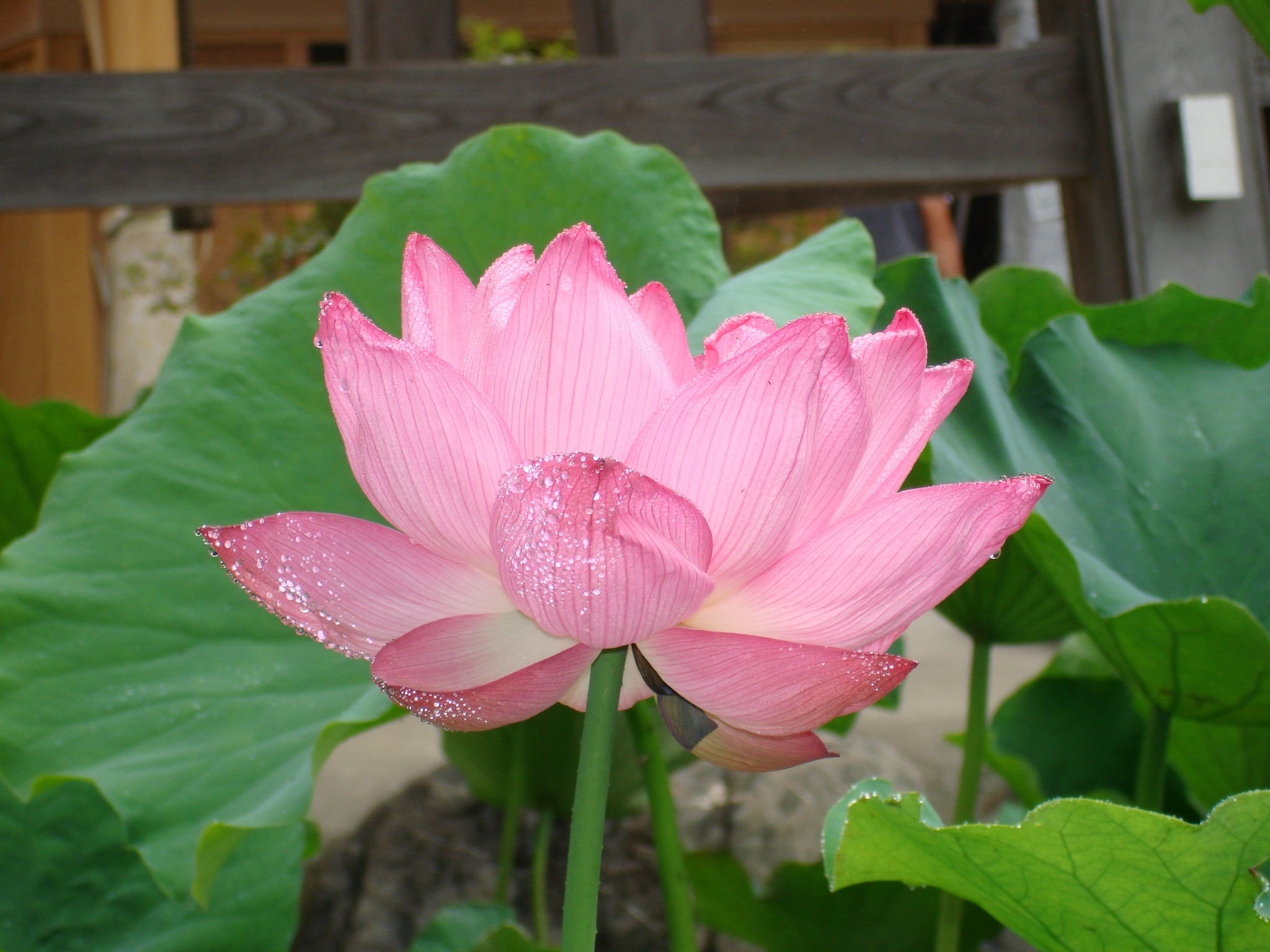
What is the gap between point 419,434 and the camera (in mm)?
271

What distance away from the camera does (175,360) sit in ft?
2.33

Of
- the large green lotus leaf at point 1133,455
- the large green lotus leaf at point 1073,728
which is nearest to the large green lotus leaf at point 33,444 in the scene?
the large green lotus leaf at point 1133,455

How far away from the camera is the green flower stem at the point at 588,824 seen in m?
0.27

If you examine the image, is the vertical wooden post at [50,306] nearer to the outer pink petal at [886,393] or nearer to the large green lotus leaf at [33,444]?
the large green lotus leaf at [33,444]

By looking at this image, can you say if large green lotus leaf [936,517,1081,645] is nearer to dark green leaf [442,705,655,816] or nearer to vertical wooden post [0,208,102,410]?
dark green leaf [442,705,655,816]

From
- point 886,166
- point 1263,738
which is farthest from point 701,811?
point 886,166

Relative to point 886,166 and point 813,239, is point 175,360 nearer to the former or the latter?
point 813,239

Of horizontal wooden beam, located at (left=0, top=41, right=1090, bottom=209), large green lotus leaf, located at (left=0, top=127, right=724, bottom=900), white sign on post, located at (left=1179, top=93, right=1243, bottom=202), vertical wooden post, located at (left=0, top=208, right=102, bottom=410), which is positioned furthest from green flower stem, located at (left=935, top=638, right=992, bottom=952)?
vertical wooden post, located at (left=0, top=208, right=102, bottom=410)

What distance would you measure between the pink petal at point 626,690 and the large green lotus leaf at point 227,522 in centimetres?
23

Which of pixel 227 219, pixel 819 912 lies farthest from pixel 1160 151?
pixel 227 219

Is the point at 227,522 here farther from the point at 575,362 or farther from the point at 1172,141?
the point at 1172,141

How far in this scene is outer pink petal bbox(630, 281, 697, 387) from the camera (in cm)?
36

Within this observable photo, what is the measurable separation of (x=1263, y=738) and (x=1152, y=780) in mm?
226

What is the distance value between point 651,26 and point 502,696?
1.32m
